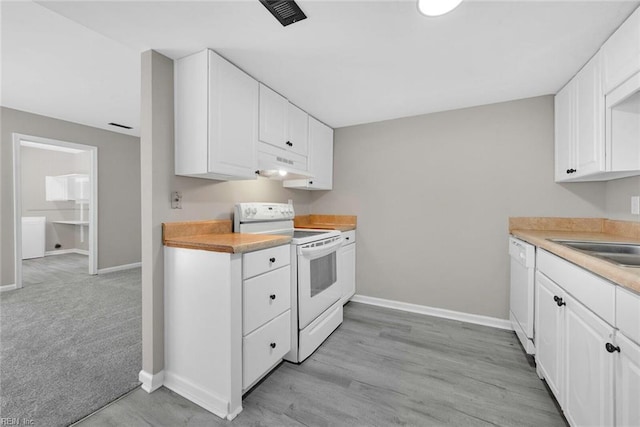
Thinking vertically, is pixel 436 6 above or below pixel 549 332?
above

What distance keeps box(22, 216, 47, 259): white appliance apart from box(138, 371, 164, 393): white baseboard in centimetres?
625

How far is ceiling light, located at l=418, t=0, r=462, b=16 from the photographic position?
1.34 m

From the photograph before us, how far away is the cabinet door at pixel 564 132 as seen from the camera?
6.97 ft

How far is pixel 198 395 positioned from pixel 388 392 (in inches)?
47.5

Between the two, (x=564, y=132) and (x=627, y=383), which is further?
(x=564, y=132)

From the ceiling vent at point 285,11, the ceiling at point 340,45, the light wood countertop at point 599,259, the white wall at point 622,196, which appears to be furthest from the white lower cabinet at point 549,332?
the ceiling vent at point 285,11

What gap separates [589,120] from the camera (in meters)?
1.85

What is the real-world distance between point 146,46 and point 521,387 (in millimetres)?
3360

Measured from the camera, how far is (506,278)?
2.63 m

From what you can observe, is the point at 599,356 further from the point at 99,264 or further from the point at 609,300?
the point at 99,264

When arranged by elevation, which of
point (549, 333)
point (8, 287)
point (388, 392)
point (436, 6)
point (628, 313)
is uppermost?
point (436, 6)

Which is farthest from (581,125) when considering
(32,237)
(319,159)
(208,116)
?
(32,237)

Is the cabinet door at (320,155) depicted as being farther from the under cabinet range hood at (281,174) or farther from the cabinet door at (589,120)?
the cabinet door at (589,120)

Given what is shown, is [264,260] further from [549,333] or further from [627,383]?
[549,333]
